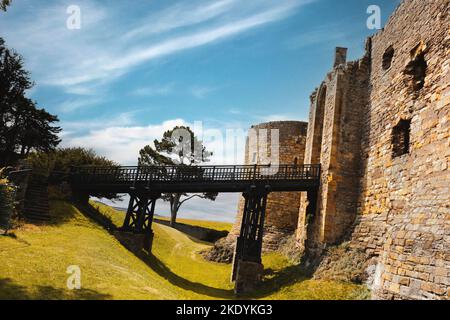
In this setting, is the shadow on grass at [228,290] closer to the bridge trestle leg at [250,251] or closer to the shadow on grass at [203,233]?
the bridge trestle leg at [250,251]

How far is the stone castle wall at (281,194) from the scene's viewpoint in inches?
862

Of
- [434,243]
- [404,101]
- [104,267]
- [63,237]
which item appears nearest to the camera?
[434,243]

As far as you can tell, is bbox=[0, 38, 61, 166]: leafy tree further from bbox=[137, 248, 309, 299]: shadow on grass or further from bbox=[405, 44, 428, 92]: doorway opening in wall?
bbox=[405, 44, 428, 92]: doorway opening in wall

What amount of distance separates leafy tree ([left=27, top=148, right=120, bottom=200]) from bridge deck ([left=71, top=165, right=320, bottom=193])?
1.92 metres

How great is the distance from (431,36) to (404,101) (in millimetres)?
2272

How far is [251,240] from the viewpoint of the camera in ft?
53.3

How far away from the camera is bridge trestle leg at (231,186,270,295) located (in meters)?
15.1

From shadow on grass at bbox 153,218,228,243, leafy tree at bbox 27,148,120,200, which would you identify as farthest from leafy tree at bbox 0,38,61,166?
shadow on grass at bbox 153,218,228,243

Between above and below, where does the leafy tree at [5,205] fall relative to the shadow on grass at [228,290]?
above

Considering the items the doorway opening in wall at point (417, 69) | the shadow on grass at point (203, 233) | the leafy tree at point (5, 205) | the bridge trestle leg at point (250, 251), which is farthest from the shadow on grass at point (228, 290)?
the shadow on grass at point (203, 233)

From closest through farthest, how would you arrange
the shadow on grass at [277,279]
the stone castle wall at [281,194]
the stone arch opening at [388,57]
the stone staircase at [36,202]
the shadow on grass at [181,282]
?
the stone arch opening at [388,57] → the shadow on grass at [277,279] → the shadow on grass at [181,282] → the stone staircase at [36,202] → the stone castle wall at [281,194]

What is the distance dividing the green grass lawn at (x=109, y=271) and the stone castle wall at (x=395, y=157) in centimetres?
238
